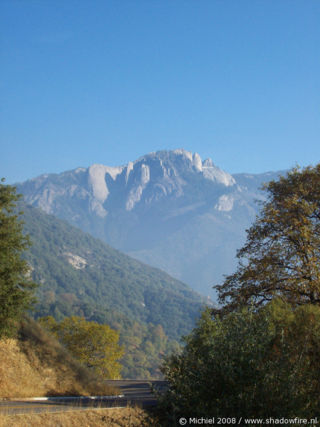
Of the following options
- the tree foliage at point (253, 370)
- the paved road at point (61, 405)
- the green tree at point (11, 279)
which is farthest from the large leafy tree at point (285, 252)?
the green tree at point (11, 279)

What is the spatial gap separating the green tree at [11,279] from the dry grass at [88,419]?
7.93 metres

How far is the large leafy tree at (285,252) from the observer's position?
25031 mm

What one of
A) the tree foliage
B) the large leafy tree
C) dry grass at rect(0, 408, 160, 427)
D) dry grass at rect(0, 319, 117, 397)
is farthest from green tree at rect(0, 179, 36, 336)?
the large leafy tree

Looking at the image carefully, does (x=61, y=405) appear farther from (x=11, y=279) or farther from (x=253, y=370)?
(x=253, y=370)

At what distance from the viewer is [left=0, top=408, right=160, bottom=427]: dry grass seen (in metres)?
18.0

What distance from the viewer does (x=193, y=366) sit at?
20.5 metres

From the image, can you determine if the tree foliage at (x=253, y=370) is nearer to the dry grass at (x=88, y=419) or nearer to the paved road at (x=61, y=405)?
the dry grass at (x=88, y=419)

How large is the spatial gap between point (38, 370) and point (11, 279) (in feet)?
19.1

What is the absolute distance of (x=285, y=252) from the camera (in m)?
26.3

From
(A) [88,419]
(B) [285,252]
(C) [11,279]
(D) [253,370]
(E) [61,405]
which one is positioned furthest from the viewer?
(C) [11,279]

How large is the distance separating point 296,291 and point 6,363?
17.2 m

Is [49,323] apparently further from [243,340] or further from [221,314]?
[243,340]

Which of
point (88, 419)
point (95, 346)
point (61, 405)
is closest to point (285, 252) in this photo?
point (88, 419)

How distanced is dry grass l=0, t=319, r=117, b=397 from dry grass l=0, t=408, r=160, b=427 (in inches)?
208
